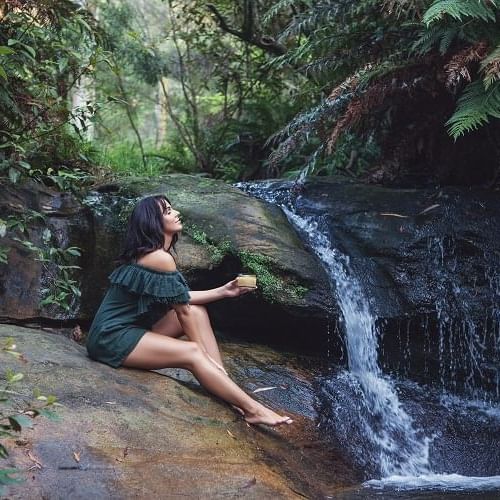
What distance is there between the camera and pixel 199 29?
400 inches

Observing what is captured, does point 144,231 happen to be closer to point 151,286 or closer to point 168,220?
point 168,220

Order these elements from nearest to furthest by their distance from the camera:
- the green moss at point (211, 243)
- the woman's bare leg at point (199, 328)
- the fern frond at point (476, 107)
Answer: the woman's bare leg at point (199, 328) → the fern frond at point (476, 107) → the green moss at point (211, 243)

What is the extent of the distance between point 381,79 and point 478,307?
7.68 ft

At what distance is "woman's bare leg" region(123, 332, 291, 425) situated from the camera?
379 cm

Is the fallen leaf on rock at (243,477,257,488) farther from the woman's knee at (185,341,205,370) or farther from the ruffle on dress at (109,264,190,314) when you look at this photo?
the ruffle on dress at (109,264,190,314)

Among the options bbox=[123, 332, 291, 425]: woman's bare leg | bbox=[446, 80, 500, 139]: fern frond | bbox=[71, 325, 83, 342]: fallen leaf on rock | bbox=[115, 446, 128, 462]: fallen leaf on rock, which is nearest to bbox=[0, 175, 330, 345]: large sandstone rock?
bbox=[71, 325, 83, 342]: fallen leaf on rock

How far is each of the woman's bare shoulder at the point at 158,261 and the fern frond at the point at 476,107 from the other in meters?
2.40

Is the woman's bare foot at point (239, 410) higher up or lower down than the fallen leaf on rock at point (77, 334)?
lower down

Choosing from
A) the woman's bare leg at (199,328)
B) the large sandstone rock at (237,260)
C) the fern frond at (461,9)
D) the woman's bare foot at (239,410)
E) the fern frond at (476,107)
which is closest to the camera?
the woman's bare foot at (239,410)

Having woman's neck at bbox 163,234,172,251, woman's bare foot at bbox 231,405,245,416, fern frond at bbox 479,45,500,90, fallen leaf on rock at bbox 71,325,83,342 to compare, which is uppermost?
fern frond at bbox 479,45,500,90

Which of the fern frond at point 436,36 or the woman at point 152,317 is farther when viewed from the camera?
the fern frond at point 436,36

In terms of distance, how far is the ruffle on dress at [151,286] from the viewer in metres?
3.81

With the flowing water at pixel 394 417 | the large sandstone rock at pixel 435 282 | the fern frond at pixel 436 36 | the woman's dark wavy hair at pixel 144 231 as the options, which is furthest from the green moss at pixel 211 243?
the fern frond at pixel 436 36

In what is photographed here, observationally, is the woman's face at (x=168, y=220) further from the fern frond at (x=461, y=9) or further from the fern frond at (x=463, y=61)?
the fern frond at (x=463, y=61)
